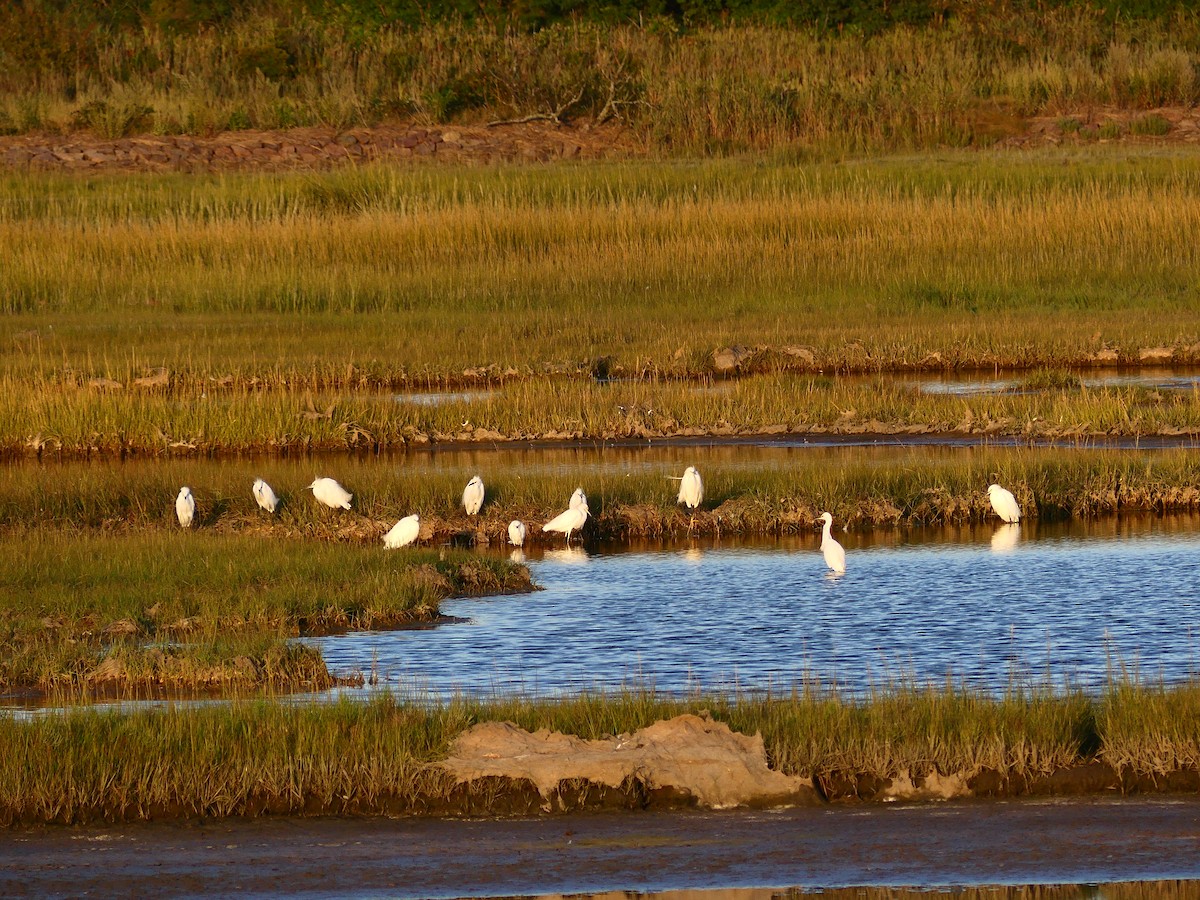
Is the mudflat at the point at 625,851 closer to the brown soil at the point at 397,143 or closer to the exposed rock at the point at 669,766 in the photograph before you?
the exposed rock at the point at 669,766

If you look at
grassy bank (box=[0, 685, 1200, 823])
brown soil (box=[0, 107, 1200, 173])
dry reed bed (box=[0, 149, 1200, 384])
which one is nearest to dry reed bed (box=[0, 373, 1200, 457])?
dry reed bed (box=[0, 149, 1200, 384])

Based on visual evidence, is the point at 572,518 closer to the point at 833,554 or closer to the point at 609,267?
the point at 833,554

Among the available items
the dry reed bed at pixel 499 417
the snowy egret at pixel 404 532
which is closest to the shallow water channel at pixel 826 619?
the snowy egret at pixel 404 532

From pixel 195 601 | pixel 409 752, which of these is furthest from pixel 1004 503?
pixel 409 752

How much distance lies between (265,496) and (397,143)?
22.6m

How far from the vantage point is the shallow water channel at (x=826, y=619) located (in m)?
10.1

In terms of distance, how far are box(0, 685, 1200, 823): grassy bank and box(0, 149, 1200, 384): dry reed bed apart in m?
14.2

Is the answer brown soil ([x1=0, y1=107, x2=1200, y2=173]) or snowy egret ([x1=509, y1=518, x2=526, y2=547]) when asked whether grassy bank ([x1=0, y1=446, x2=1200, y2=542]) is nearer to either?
snowy egret ([x1=509, y1=518, x2=526, y2=547])

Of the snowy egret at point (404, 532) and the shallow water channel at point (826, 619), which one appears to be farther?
the snowy egret at point (404, 532)

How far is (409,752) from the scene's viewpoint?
814 cm

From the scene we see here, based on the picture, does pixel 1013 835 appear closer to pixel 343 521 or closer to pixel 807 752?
pixel 807 752

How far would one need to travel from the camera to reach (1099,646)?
34.9ft

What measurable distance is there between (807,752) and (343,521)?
22.0 ft

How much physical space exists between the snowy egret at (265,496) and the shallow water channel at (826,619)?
199cm
